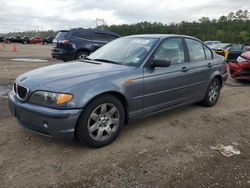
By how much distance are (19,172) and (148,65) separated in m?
2.33

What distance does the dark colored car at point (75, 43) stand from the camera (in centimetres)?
1158

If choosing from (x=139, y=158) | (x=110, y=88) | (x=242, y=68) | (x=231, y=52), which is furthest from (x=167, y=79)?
(x=231, y=52)

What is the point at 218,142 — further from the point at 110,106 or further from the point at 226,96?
the point at 226,96

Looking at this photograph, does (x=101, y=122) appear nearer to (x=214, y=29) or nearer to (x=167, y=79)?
(x=167, y=79)

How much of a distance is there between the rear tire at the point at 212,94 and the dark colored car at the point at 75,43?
7.18 metres

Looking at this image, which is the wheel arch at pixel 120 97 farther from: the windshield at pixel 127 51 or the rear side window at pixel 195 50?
the rear side window at pixel 195 50

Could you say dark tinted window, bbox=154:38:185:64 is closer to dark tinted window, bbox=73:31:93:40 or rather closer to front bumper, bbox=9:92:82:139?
front bumper, bbox=9:92:82:139

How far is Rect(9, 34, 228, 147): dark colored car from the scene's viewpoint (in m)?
3.25

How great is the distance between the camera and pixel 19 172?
301 cm

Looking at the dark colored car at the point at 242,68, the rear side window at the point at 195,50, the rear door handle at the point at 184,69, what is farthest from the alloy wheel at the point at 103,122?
the dark colored car at the point at 242,68

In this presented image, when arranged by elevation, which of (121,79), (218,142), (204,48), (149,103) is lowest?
(218,142)

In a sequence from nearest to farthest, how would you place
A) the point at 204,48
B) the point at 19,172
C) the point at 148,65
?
the point at 19,172 < the point at 148,65 < the point at 204,48

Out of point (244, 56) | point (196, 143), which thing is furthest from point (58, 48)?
point (196, 143)

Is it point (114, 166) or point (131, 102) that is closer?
point (114, 166)
